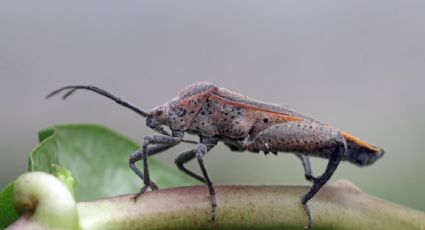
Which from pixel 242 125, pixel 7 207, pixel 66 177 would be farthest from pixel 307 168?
pixel 7 207

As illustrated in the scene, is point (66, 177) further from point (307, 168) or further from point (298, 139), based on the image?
point (307, 168)

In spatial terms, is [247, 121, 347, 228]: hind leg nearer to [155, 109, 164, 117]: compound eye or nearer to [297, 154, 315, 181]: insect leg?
[297, 154, 315, 181]: insect leg

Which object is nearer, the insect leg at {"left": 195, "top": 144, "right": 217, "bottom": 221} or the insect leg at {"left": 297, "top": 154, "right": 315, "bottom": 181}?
the insect leg at {"left": 195, "top": 144, "right": 217, "bottom": 221}

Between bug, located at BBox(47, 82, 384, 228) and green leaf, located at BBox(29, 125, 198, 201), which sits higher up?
bug, located at BBox(47, 82, 384, 228)

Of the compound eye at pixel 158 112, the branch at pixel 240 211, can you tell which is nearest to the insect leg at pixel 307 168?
the compound eye at pixel 158 112

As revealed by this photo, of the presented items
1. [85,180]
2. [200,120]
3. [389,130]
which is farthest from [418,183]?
[85,180]

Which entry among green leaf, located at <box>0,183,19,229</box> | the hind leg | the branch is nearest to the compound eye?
the hind leg

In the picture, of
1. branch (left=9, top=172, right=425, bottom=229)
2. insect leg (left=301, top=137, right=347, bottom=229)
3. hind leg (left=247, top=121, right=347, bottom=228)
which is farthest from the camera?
hind leg (left=247, top=121, right=347, bottom=228)
